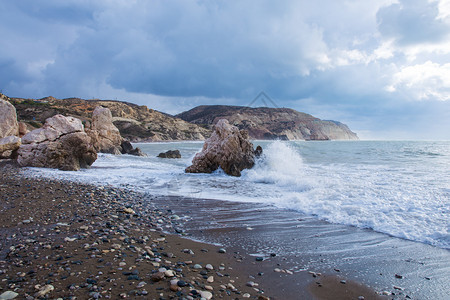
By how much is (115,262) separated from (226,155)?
11.6 metres

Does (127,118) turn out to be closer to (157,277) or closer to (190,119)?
(190,119)

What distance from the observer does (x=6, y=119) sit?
581 inches

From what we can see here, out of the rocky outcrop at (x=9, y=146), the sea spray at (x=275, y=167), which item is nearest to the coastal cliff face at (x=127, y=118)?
the rocky outcrop at (x=9, y=146)

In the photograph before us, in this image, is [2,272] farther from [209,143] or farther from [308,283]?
[209,143]

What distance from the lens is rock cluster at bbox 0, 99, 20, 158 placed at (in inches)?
529

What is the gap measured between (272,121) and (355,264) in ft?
489

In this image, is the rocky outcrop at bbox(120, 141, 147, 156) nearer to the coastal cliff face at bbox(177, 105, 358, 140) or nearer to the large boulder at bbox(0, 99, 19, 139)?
the large boulder at bbox(0, 99, 19, 139)

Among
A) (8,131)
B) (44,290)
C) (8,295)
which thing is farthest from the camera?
(8,131)

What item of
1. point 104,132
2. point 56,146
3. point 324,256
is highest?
point 104,132

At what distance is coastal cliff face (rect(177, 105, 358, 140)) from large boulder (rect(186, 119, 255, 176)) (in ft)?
351

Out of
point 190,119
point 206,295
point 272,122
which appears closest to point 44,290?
point 206,295

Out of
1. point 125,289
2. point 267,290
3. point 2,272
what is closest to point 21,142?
point 2,272

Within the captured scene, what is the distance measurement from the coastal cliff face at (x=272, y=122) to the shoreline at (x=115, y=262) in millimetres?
117806

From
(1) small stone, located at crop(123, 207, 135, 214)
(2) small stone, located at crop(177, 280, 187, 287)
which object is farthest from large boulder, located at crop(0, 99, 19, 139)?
(2) small stone, located at crop(177, 280, 187, 287)
